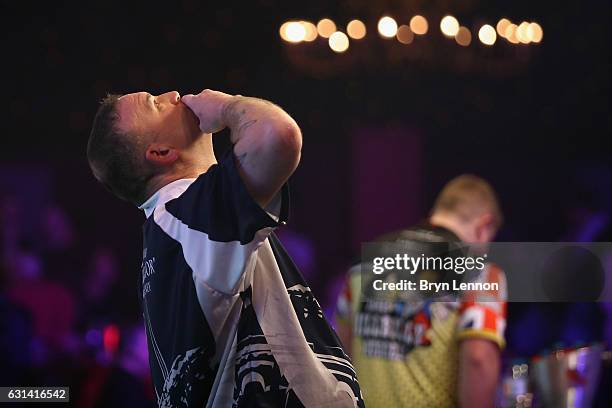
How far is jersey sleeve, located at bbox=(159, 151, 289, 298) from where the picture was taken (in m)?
1.33

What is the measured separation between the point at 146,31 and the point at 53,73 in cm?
49

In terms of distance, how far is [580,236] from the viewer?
416 cm

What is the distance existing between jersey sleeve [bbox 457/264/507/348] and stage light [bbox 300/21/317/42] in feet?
6.45

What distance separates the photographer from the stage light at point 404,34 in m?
4.23

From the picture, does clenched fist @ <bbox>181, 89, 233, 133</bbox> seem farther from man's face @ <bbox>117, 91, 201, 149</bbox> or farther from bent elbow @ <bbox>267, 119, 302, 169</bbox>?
bent elbow @ <bbox>267, 119, 302, 169</bbox>

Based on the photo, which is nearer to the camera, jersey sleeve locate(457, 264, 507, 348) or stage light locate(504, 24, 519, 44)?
jersey sleeve locate(457, 264, 507, 348)

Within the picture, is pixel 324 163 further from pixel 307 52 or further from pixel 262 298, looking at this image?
pixel 262 298

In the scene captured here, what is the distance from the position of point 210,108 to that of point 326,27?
2.78 m

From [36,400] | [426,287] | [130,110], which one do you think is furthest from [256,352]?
[36,400]

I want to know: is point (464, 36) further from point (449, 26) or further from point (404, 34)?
point (404, 34)

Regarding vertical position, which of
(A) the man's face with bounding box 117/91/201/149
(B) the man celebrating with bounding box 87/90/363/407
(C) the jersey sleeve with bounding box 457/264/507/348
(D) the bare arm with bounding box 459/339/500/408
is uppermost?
(A) the man's face with bounding box 117/91/201/149

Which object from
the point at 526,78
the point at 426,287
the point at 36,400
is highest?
the point at 526,78

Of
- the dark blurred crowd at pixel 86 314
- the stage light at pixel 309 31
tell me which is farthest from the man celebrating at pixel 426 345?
the stage light at pixel 309 31

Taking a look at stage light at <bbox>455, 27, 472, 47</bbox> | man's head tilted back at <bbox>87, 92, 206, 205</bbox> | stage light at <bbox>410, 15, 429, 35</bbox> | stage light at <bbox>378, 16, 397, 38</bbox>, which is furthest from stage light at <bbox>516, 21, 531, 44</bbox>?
man's head tilted back at <bbox>87, 92, 206, 205</bbox>
